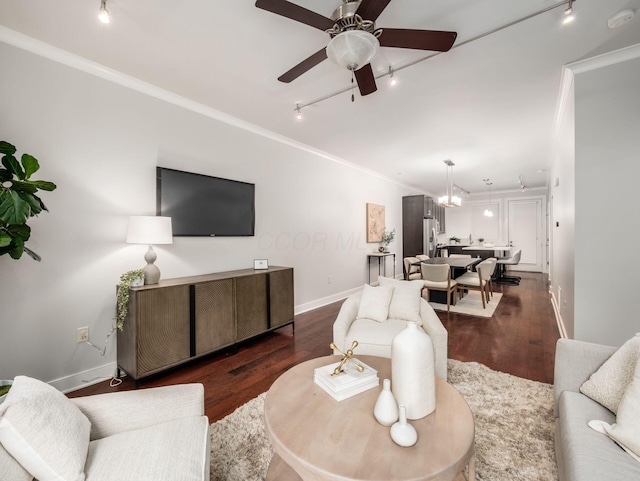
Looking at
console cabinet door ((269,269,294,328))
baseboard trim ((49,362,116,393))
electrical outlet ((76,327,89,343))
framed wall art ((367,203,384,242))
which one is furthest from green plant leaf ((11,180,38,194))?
framed wall art ((367,203,384,242))

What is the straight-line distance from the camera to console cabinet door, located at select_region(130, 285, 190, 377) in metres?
2.31

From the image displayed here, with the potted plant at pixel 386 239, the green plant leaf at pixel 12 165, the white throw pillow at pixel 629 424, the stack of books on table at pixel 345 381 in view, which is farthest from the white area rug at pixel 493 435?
the potted plant at pixel 386 239

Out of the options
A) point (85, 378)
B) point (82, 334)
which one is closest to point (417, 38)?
point (82, 334)

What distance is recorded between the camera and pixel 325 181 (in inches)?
199

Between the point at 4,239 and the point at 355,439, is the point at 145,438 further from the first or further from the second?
the point at 4,239

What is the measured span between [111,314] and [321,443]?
240 cm

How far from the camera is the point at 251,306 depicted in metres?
3.19

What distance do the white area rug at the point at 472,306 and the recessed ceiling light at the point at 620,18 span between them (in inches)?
141

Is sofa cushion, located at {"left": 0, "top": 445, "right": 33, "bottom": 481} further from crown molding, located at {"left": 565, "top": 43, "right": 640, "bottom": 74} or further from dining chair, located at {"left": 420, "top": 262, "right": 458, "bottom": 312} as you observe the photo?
dining chair, located at {"left": 420, "top": 262, "right": 458, "bottom": 312}

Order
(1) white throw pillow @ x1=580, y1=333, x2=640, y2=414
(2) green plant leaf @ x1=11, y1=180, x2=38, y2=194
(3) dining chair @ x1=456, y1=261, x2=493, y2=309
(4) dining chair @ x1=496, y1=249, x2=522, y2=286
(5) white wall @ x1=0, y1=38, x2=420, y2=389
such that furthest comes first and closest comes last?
1. (4) dining chair @ x1=496, y1=249, x2=522, y2=286
2. (3) dining chair @ x1=456, y1=261, x2=493, y2=309
3. (5) white wall @ x1=0, y1=38, x2=420, y2=389
4. (2) green plant leaf @ x1=11, y1=180, x2=38, y2=194
5. (1) white throw pillow @ x1=580, y1=333, x2=640, y2=414

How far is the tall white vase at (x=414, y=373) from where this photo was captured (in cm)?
117

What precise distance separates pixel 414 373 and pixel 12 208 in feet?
7.71

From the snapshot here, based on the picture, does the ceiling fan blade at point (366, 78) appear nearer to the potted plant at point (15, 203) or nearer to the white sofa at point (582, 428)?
the white sofa at point (582, 428)

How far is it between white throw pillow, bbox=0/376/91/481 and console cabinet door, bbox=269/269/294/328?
2456mm
